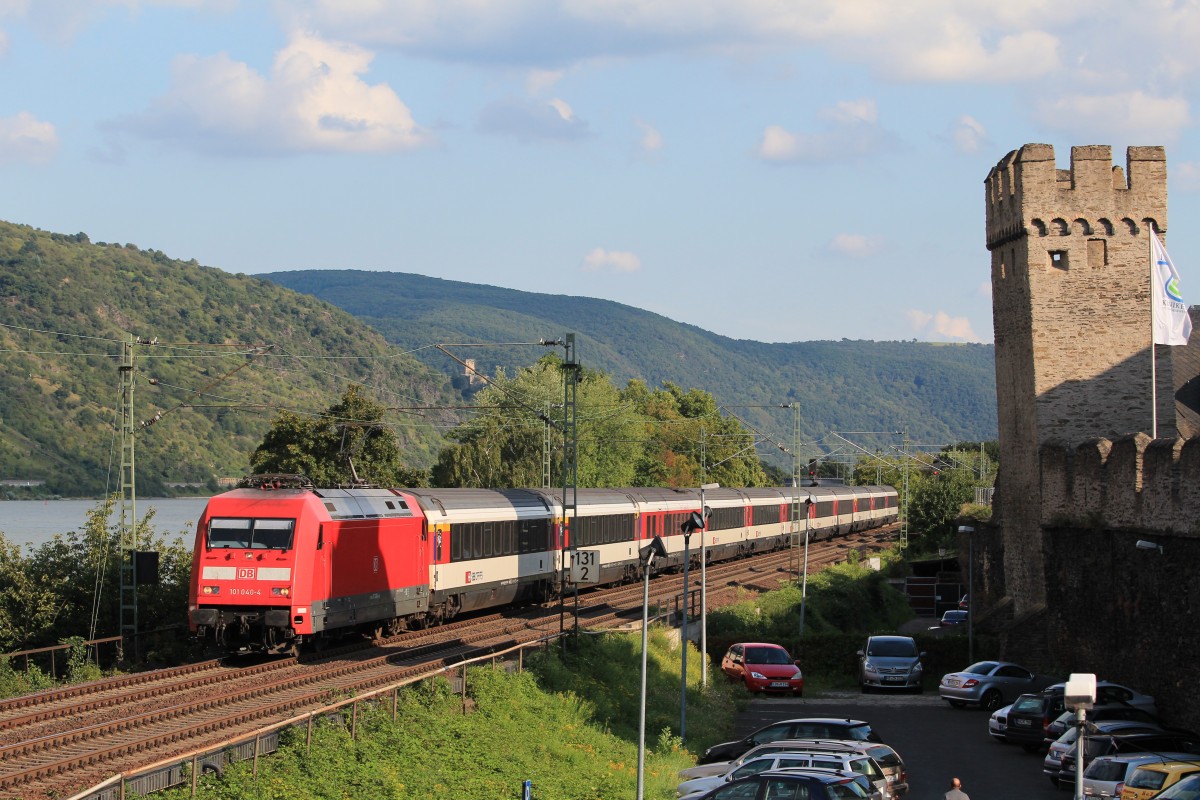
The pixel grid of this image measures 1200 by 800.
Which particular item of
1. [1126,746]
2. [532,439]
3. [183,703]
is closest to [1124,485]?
[1126,746]

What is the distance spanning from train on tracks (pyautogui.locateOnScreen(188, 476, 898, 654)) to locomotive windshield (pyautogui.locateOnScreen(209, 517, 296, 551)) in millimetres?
24

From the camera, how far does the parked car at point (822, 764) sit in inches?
795

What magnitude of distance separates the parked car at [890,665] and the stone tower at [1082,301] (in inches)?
175

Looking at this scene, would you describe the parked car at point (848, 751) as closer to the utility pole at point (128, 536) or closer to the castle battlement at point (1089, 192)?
the utility pole at point (128, 536)

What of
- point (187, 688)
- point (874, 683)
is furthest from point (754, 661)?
point (187, 688)

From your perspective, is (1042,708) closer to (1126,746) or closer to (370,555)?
(1126,746)

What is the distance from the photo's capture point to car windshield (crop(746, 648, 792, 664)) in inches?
1449

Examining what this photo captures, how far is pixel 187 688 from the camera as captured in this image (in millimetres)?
24812

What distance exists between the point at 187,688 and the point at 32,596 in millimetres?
10455

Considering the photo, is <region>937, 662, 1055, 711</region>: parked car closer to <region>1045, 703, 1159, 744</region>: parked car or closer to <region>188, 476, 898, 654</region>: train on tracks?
<region>1045, 703, 1159, 744</region>: parked car

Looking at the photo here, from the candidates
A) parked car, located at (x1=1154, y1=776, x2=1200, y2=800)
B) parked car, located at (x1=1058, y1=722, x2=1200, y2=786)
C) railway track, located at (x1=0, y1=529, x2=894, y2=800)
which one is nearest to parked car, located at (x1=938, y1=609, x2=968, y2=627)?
railway track, located at (x1=0, y1=529, x2=894, y2=800)

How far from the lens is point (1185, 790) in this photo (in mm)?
17875

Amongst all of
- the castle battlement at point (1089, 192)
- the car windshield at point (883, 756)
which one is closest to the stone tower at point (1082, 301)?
the castle battlement at point (1089, 192)

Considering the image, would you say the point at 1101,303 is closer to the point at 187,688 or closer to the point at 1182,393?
the point at 1182,393
